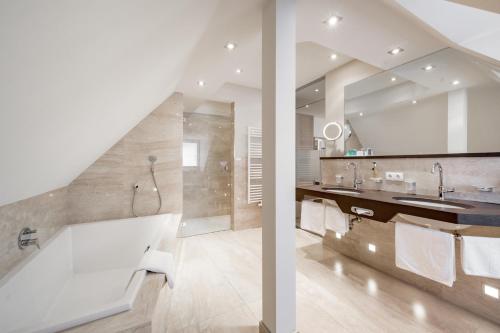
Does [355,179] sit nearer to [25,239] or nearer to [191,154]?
[191,154]

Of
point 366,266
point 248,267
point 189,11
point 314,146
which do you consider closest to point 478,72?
point 314,146

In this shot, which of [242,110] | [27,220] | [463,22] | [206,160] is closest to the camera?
[463,22]

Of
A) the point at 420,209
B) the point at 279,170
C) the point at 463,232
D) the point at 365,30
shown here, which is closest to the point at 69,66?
the point at 279,170

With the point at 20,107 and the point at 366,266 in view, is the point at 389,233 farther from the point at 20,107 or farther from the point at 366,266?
the point at 20,107

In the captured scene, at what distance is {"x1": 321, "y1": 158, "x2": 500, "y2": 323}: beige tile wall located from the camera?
1472mm

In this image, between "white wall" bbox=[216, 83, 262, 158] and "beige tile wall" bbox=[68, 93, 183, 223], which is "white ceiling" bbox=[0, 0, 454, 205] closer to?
"beige tile wall" bbox=[68, 93, 183, 223]

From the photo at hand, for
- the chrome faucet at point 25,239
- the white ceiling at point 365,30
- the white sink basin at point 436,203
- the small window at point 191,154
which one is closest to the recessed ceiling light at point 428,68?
the white ceiling at point 365,30

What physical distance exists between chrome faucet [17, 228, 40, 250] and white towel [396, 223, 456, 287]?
9.16 ft

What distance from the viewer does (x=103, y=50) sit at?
0.85 m

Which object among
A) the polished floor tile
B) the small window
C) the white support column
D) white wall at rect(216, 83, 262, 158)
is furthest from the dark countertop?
the small window

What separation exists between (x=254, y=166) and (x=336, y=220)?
1977 mm

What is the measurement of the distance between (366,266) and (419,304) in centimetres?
62

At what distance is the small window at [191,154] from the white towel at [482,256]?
12.2 ft

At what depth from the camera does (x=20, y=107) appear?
29.9 inches
